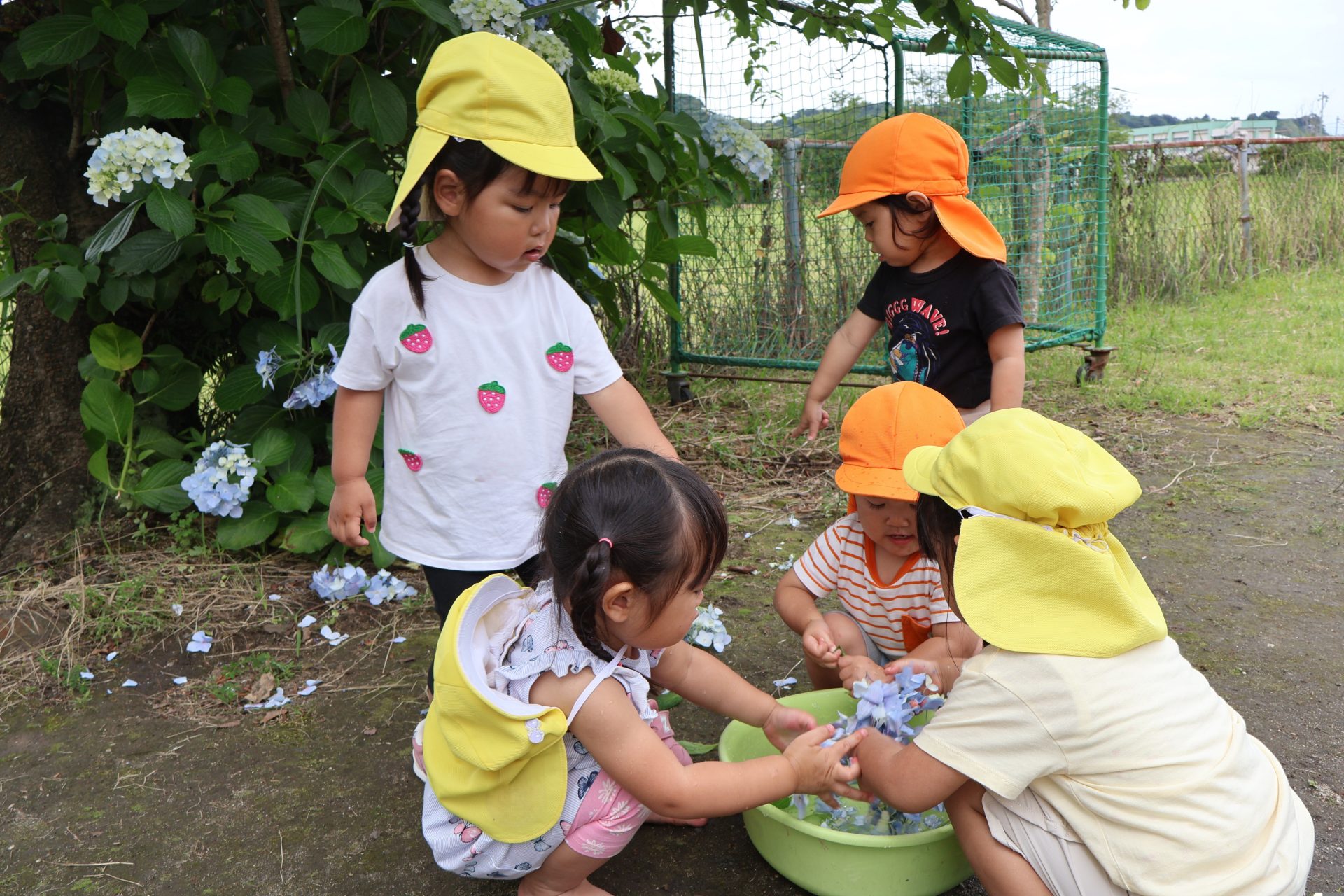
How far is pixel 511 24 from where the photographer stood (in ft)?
8.23

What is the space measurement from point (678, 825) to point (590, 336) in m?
0.93

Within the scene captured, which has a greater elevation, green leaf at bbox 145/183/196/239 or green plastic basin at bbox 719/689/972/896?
green leaf at bbox 145/183/196/239

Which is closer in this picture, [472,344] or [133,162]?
[472,344]

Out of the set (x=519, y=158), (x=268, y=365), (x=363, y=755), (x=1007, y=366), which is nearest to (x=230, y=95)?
(x=268, y=365)

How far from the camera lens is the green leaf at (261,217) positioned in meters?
2.55

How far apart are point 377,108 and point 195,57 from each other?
1.40ft

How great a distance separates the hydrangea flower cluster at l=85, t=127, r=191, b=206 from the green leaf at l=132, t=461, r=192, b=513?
0.80 metres

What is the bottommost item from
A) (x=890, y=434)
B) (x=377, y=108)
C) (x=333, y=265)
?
(x=890, y=434)

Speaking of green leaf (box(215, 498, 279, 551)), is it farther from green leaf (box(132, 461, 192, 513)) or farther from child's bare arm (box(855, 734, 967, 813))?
A: child's bare arm (box(855, 734, 967, 813))

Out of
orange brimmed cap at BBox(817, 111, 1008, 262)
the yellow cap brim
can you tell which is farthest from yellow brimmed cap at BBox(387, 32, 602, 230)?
orange brimmed cap at BBox(817, 111, 1008, 262)

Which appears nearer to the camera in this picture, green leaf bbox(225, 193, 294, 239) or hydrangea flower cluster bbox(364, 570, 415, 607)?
green leaf bbox(225, 193, 294, 239)

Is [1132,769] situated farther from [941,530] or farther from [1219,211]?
[1219,211]

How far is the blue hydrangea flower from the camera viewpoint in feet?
8.93

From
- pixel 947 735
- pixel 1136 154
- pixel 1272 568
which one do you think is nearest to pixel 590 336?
pixel 947 735
